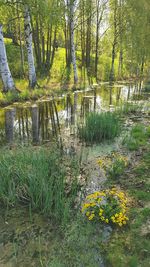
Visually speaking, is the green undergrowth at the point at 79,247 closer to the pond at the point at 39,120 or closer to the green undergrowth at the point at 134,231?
the green undergrowth at the point at 134,231

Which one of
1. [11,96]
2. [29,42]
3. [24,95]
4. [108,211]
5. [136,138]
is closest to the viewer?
[108,211]

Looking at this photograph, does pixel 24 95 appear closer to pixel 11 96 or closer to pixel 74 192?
pixel 11 96

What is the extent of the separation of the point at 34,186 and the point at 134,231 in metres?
1.40

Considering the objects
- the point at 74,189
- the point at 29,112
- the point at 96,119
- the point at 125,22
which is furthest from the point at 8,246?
the point at 125,22

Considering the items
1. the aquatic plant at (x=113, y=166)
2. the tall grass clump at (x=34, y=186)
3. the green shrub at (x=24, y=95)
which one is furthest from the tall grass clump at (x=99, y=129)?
the green shrub at (x=24, y=95)

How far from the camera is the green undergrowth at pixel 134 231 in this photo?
238 centimetres

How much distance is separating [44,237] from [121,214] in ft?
3.27

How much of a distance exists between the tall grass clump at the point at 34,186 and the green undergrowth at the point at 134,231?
695 mm

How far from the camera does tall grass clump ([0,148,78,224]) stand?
298 cm

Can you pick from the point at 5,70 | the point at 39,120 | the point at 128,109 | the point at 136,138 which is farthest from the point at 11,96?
the point at 136,138

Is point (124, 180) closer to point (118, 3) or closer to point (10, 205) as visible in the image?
point (10, 205)

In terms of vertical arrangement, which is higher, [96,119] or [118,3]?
[118,3]

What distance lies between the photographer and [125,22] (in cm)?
2434

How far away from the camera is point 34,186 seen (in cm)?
307
